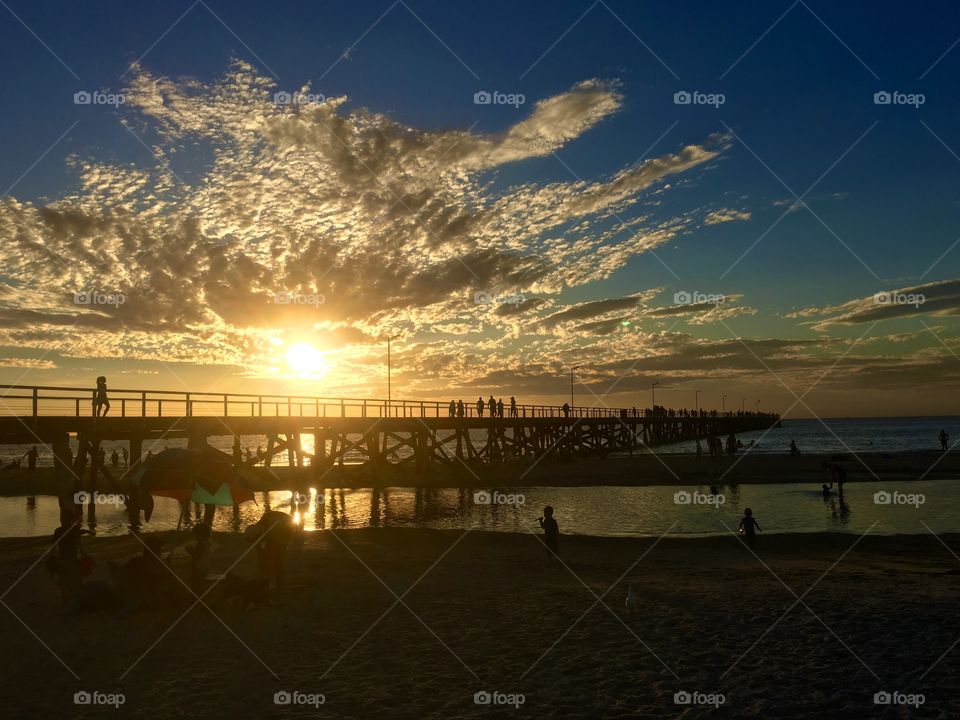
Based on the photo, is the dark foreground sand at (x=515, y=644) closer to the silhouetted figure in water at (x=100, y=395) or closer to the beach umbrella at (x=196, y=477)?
the beach umbrella at (x=196, y=477)

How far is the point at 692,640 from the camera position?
9.20 meters

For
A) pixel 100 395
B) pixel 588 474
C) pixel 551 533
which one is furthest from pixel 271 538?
pixel 588 474

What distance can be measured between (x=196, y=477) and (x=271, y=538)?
6.70ft

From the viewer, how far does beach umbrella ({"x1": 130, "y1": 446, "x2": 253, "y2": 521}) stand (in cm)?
1180

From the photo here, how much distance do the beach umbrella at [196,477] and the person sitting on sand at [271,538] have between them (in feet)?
3.48

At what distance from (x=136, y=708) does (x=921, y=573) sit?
1429cm

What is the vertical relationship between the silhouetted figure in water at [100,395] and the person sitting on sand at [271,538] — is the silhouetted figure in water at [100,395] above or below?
above

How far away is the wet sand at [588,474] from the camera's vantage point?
35.3m

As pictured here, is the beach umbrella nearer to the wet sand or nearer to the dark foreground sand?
the dark foreground sand

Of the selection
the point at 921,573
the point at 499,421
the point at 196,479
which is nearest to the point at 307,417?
the point at 499,421

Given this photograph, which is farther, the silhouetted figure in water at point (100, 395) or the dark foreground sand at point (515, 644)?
the silhouetted figure in water at point (100, 395)

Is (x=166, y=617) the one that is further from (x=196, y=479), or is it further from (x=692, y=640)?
(x=692, y=640)

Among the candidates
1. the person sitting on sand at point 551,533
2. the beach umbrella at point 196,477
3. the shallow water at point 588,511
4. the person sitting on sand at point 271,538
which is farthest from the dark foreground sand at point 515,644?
the shallow water at point 588,511

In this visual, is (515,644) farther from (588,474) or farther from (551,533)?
(588,474)
